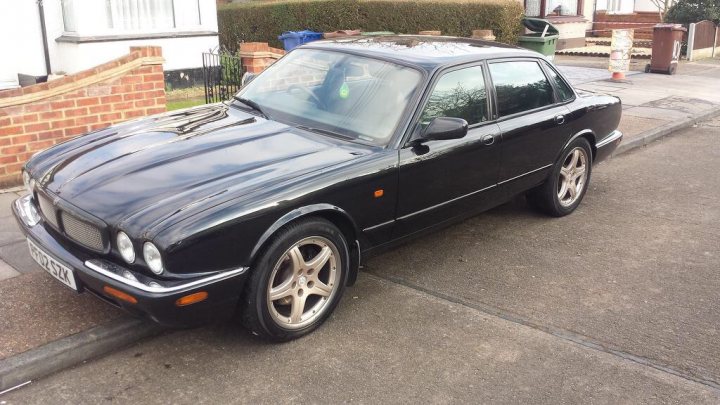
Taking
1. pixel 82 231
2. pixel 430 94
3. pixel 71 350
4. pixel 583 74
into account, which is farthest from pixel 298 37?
pixel 71 350

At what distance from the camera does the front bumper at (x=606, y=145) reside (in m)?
6.25

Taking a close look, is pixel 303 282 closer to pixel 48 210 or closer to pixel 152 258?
pixel 152 258

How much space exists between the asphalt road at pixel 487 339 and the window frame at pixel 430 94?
100 cm

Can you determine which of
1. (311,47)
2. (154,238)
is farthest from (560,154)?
(154,238)

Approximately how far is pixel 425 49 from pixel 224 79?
5.61 meters

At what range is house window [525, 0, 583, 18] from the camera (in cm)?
1970

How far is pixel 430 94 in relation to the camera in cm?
448

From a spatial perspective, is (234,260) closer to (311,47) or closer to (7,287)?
(7,287)

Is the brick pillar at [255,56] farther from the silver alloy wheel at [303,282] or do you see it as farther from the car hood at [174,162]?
the silver alloy wheel at [303,282]

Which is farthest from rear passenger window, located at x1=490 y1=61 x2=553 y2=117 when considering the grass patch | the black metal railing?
the grass patch

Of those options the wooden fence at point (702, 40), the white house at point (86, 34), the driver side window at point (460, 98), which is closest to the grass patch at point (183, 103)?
the white house at point (86, 34)

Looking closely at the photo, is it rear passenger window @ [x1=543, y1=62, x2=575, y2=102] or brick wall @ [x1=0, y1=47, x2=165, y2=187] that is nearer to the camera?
rear passenger window @ [x1=543, y1=62, x2=575, y2=102]

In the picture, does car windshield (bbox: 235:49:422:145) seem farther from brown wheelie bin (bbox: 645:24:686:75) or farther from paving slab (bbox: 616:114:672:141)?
brown wheelie bin (bbox: 645:24:686:75)

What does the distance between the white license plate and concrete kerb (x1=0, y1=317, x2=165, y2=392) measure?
31cm
